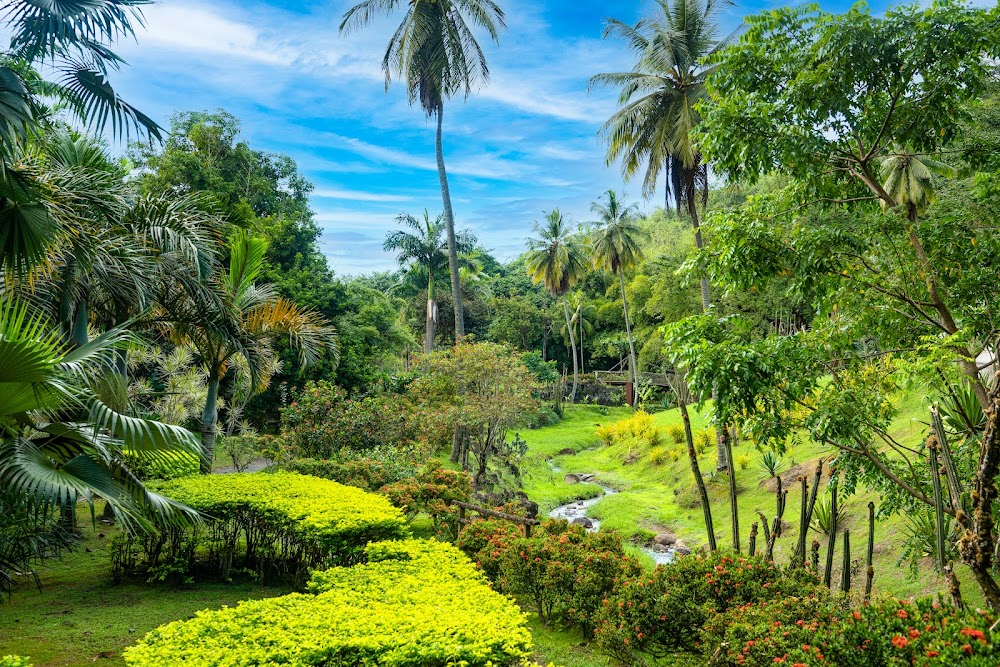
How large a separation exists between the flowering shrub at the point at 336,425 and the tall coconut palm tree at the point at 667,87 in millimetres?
8522

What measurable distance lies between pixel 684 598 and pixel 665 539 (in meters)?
7.70

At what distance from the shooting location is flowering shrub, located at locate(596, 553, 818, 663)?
530 cm

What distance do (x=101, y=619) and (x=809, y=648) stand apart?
695 cm

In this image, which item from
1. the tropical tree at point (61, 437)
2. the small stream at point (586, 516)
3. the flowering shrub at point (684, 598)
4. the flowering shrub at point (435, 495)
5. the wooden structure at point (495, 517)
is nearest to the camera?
the tropical tree at point (61, 437)

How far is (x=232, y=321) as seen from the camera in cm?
1049

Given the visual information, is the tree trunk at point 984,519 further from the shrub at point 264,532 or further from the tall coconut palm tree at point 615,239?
the tall coconut palm tree at point 615,239

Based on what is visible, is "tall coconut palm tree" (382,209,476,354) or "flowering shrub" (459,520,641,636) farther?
"tall coconut palm tree" (382,209,476,354)

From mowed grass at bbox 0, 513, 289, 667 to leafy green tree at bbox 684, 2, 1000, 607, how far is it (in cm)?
615

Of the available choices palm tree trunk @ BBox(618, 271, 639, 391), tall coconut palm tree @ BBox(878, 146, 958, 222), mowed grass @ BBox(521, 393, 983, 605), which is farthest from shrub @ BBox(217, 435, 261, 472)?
palm tree trunk @ BBox(618, 271, 639, 391)

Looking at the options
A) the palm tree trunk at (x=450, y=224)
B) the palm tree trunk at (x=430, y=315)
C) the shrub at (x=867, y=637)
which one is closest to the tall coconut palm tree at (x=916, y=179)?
the shrub at (x=867, y=637)

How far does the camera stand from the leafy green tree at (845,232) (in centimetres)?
509

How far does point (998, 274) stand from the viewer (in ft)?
17.9

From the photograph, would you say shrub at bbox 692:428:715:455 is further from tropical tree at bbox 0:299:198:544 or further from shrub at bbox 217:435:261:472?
tropical tree at bbox 0:299:198:544

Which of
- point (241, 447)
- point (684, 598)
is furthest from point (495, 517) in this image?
point (241, 447)
